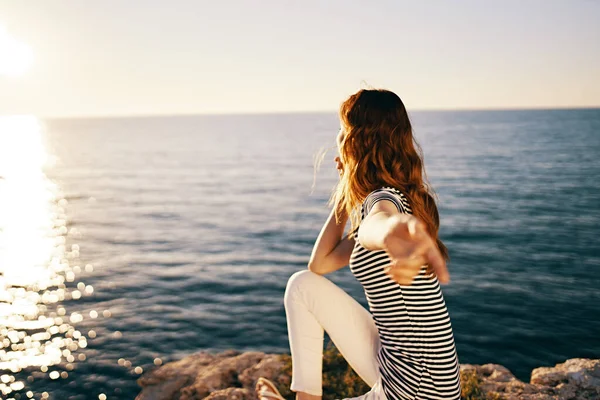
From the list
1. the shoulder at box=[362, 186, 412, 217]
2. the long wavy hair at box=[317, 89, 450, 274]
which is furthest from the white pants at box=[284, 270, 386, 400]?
the shoulder at box=[362, 186, 412, 217]

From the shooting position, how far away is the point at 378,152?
11.4 ft

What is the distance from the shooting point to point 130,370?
40.4 ft

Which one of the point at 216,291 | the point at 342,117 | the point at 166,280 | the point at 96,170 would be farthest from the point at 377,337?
the point at 96,170

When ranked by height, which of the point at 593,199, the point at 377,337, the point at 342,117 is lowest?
the point at 593,199

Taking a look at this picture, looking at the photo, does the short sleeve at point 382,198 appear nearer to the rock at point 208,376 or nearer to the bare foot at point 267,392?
the bare foot at point 267,392

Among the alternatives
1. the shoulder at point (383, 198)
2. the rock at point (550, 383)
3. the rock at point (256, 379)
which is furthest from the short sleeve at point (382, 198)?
the rock at point (550, 383)

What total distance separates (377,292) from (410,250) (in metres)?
1.30

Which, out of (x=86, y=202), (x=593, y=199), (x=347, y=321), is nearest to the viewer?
(x=347, y=321)

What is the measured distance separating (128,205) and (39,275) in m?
21.7

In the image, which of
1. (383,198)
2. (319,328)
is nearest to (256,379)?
(319,328)

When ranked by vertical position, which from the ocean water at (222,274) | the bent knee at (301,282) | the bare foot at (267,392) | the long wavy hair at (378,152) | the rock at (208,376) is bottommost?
the ocean water at (222,274)

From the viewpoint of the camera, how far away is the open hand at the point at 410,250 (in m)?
1.99

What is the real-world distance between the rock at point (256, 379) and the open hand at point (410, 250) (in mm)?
4681

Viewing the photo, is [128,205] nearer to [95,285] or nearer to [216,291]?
[95,285]
